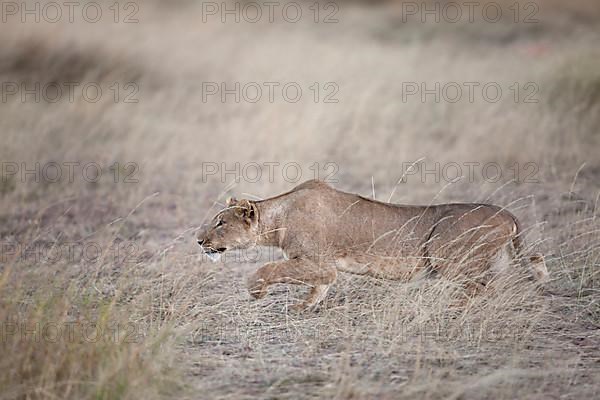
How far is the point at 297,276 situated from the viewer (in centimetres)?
686

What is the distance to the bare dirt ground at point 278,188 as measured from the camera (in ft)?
18.1

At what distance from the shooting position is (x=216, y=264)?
7.95m

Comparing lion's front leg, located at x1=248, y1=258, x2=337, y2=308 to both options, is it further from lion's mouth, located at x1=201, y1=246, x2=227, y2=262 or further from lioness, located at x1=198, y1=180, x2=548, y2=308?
lion's mouth, located at x1=201, y1=246, x2=227, y2=262

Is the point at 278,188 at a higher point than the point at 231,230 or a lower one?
higher

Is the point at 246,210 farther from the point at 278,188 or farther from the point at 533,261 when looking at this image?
the point at 278,188

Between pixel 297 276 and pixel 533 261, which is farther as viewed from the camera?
pixel 533 261

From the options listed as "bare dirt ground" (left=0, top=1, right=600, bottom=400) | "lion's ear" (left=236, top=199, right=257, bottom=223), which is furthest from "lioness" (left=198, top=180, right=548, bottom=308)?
"bare dirt ground" (left=0, top=1, right=600, bottom=400)

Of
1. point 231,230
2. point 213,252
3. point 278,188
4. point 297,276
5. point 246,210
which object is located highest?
point 278,188

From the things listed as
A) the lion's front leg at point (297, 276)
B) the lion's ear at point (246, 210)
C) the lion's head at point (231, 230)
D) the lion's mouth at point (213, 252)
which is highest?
the lion's ear at point (246, 210)

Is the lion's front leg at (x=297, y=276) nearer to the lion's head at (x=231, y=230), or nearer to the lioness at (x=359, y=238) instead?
the lioness at (x=359, y=238)

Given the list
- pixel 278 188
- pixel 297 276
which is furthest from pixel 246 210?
pixel 278 188

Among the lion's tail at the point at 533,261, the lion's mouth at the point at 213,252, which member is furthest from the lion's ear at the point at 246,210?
the lion's tail at the point at 533,261

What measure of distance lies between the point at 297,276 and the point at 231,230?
0.65 metres

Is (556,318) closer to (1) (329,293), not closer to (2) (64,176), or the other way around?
(1) (329,293)
